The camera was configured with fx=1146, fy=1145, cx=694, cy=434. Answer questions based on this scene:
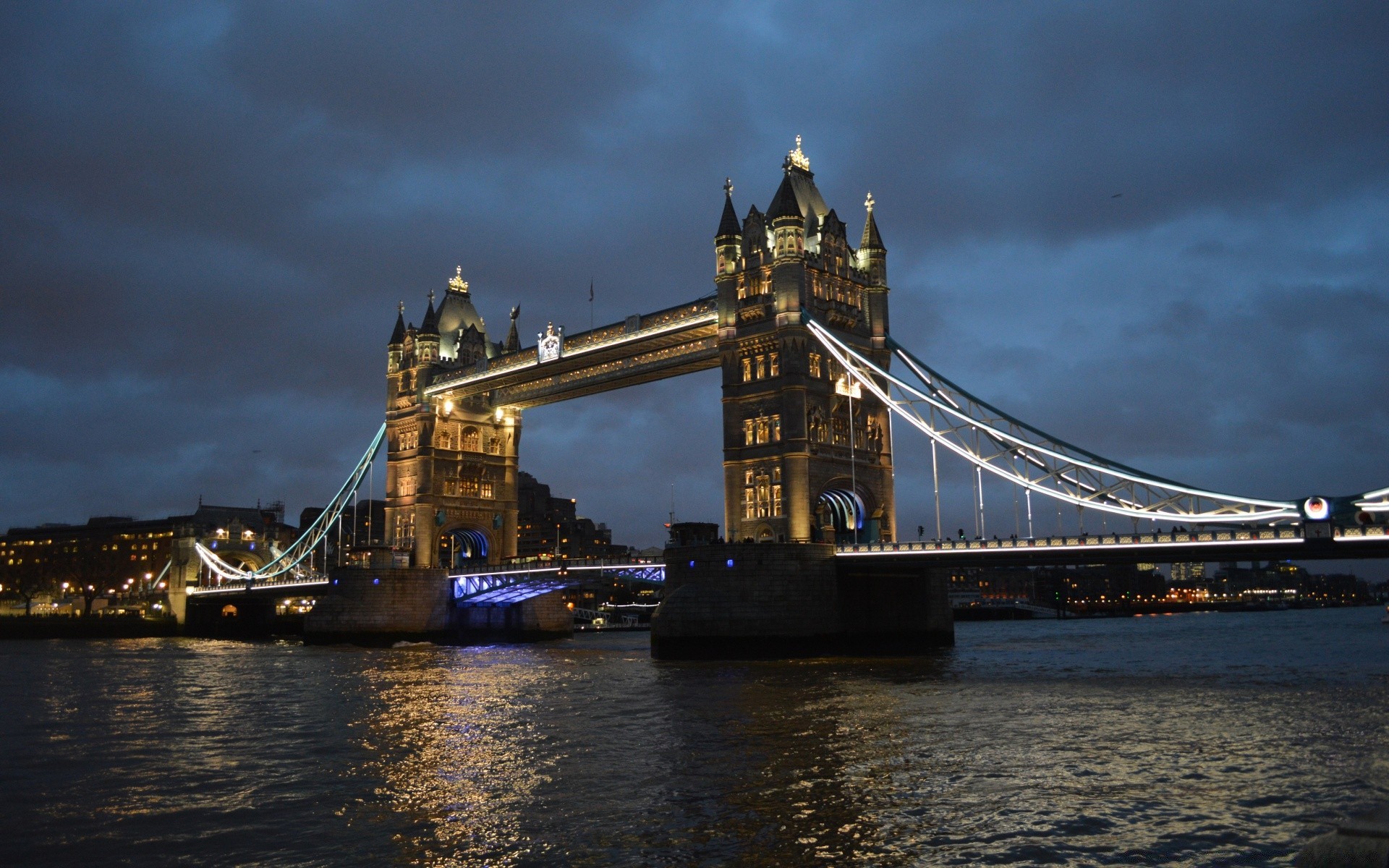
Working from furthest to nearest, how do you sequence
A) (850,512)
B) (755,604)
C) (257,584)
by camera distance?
(257,584) < (850,512) < (755,604)

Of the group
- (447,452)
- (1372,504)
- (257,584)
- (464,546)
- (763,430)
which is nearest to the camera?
(1372,504)

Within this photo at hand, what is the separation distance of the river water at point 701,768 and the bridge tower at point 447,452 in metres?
40.2

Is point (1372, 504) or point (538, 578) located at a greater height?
point (1372, 504)

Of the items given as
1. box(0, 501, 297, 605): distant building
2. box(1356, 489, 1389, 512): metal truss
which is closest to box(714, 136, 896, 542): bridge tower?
box(1356, 489, 1389, 512): metal truss

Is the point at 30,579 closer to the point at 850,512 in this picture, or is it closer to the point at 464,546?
the point at 464,546

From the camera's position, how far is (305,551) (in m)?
102

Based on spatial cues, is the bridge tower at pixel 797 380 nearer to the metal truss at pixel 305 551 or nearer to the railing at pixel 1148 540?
the railing at pixel 1148 540

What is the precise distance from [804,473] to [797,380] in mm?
4822

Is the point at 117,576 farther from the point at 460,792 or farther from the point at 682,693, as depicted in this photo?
the point at 460,792

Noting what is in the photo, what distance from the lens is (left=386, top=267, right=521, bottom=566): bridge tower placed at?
8538 centimetres

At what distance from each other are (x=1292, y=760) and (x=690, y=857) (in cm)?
1355

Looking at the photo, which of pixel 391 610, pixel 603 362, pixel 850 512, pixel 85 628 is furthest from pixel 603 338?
pixel 85 628

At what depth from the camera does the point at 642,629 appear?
130 meters

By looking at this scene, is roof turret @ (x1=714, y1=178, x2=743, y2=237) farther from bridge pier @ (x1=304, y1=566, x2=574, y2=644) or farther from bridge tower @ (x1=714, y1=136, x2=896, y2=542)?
bridge pier @ (x1=304, y1=566, x2=574, y2=644)
